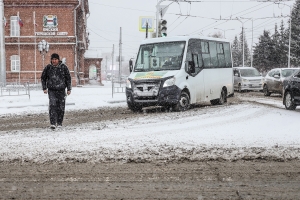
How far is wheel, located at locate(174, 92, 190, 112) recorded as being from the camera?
46.2 ft

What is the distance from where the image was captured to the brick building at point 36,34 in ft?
135

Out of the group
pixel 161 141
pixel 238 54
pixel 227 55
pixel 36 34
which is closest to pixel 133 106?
pixel 227 55

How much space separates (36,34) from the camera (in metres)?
41.5

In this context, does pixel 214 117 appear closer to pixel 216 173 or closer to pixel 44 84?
pixel 44 84

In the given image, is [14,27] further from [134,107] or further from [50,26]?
[134,107]

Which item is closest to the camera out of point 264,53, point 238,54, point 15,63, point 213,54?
point 213,54

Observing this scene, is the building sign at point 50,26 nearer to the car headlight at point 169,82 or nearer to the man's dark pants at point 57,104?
the car headlight at point 169,82

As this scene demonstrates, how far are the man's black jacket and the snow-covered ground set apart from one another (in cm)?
109

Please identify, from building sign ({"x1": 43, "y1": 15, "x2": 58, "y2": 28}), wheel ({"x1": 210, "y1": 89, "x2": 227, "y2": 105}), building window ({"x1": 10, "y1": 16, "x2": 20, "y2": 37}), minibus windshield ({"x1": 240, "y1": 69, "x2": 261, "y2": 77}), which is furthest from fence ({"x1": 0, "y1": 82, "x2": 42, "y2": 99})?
building window ({"x1": 10, "y1": 16, "x2": 20, "y2": 37})

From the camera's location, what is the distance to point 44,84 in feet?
33.6

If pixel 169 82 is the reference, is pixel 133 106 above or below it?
below

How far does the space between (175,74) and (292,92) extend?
13.0 feet

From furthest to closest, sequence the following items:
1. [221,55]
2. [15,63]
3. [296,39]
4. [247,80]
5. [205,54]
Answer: [296,39]
[15,63]
[247,80]
[221,55]
[205,54]

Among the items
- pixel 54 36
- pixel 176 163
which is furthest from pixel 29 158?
pixel 54 36
